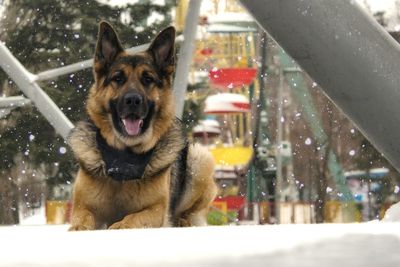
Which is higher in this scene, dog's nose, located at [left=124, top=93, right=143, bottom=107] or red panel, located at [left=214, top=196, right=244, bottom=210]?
red panel, located at [left=214, top=196, right=244, bottom=210]

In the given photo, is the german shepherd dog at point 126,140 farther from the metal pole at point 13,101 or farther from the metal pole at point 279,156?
the metal pole at point 279,156

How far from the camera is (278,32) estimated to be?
1.94 m

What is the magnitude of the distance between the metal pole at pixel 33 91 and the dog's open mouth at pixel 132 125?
18.0 ft

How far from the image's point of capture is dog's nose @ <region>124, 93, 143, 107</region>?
11.7ft

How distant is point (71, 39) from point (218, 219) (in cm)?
686

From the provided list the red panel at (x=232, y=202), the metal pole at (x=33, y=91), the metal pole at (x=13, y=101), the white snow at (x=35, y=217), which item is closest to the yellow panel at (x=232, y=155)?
the red panel at (x=232, y=202)

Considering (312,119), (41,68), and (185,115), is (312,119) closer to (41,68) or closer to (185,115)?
(185,115)

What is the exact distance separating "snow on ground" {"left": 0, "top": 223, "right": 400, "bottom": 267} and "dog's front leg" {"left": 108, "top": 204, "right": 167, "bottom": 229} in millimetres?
1985

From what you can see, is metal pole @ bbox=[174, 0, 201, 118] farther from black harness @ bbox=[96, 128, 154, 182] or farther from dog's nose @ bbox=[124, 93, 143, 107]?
black harness @ bbox=[96, 128, 154, 182]

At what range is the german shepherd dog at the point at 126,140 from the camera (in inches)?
137

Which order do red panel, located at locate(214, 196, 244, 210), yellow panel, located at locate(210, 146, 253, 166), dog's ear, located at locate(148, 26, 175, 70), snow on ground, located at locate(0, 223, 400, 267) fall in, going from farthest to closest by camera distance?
red panel, located at locate(214, 196, 244, 210)
yellow panel, located at locate(210, 146, 253, 166)
dog's ear, located at locate(148, 26, 175, 70)
snow on ground, located at locate(0, 223, 400, 267)

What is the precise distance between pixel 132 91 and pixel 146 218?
51 centimetres

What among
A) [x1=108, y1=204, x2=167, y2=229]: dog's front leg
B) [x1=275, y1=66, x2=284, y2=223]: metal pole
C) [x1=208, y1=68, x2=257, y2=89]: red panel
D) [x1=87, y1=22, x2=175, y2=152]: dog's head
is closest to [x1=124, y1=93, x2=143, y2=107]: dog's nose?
[x1=87, y1=22, x2=175, y2=152]: dog's head

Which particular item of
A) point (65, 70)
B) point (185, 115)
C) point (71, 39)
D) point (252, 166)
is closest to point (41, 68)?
point (71, 39)
